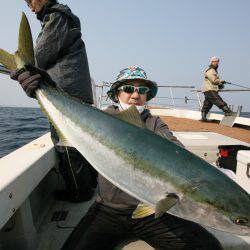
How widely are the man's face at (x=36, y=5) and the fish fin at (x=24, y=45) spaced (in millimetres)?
1405

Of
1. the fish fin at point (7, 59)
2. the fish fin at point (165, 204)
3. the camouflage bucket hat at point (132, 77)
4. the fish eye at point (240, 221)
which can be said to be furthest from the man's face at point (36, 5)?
the fish eye at point (240, 221)

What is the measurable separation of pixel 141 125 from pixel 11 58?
44.1 inches

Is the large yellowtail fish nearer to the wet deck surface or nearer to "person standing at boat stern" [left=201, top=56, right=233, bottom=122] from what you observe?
the wet deck surface

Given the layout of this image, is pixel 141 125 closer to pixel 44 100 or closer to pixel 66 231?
pixel 44 100

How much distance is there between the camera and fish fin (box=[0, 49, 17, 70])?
7.47ft

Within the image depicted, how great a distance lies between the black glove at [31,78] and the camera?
2215mm

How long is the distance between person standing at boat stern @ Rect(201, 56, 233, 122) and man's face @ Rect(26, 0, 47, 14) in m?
8.61

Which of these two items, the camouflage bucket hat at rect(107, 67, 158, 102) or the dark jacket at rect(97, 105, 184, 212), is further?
the camouflage bucket hat at rect(107, 67, 158, 102)

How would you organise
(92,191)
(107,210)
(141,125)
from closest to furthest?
1. (141,125)
2. (107,210)
3. (92,191)

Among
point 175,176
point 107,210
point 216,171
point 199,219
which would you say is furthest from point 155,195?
point 107,210

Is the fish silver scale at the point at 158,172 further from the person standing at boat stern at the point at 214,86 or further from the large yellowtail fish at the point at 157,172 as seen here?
the person standing at boat stern at the point at 214,86

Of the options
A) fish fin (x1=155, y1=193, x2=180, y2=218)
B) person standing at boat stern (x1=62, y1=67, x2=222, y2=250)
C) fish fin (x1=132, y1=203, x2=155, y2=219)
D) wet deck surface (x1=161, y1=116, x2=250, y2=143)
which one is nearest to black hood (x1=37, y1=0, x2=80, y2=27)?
person standing at boat stern (x1=62, y1=67, x2=222, y2=250)

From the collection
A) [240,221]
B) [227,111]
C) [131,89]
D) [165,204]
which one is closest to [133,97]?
[131,89]

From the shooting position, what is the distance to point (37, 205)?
3.61 metres
